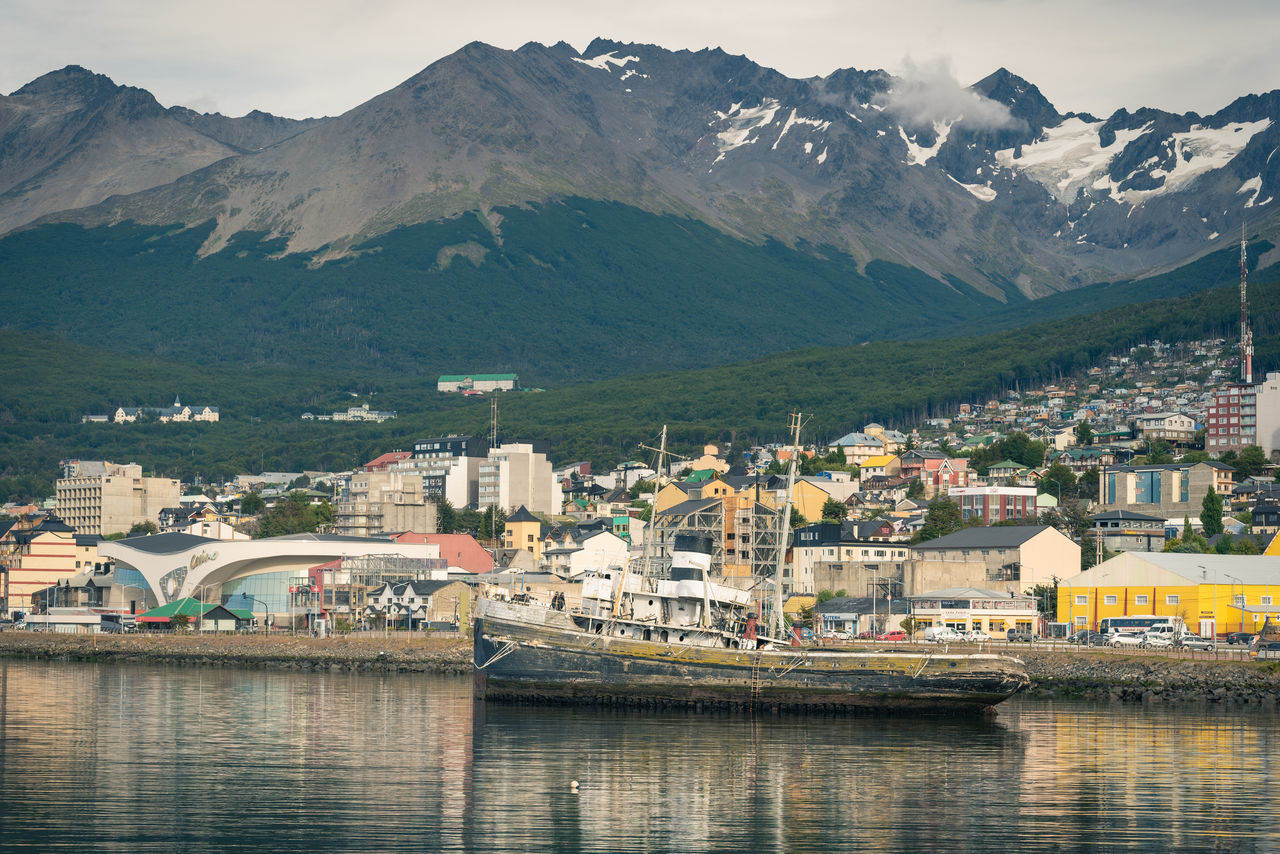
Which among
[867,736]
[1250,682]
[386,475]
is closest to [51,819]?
[867,736]

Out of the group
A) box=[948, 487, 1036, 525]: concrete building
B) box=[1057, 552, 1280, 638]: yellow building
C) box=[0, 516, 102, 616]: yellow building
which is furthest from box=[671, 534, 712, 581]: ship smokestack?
box=[0, 516, 102, 616]: yellow building

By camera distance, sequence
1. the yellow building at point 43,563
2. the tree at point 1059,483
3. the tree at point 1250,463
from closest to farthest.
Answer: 1. the yellow building at point 43,563
2. the tree at point 1250,463
3. the tree at point 1059,483

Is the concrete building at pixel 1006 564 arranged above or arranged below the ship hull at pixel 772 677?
above

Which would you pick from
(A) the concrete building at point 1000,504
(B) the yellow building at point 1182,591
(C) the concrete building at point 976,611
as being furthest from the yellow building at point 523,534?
(B) the yellow building at point 1182,591

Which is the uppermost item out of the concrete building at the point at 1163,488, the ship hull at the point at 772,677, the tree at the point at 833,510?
the concrete building at the point at 1163,488

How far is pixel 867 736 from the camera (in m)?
59.6

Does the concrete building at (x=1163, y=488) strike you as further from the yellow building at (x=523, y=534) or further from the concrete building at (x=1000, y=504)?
the yellow building at (x=523, y=534)

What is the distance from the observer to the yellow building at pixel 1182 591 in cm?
9475

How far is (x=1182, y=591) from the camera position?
95688 millimetres

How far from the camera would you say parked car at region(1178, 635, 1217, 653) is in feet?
277

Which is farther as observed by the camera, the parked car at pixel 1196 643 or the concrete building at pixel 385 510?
the concrete building at pixel 385 510

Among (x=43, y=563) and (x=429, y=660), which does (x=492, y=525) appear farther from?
(x=429, y=660)

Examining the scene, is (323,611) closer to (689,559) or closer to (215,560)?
(215,560)

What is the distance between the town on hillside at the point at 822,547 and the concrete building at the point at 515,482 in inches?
11.3
